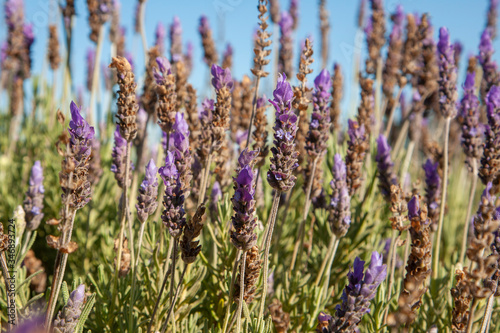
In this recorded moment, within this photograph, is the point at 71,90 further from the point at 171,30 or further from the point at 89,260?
the point at 89,260

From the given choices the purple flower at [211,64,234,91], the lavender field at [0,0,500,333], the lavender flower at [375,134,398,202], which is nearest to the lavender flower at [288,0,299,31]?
the lavender field at [0,0,500,333]

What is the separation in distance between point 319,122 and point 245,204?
25.3 inches

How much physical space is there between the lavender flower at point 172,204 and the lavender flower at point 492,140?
1.21 meters

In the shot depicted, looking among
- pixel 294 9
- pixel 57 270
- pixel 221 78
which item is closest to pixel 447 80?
pixel 221 78

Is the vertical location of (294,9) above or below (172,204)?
above

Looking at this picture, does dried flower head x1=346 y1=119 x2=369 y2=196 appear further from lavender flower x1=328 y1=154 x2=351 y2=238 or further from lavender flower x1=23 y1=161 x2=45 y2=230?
lavender flower x1=23 y1=161 x2=45 y2=230

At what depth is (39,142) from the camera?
3.17 metres

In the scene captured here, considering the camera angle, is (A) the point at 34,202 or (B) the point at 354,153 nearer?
(A) the point at 34,202

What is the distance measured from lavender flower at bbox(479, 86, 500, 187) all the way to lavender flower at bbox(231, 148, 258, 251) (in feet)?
3.41

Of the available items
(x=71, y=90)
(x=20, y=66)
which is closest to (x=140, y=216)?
(x=71, y=90)

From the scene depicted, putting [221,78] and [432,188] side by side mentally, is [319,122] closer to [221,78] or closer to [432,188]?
[221,78]

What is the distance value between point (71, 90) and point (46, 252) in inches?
41.7

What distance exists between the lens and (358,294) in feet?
3.28

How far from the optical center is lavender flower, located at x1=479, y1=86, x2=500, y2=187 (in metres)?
1.52
